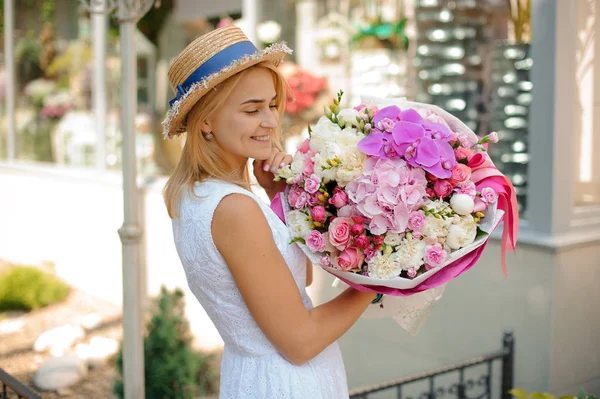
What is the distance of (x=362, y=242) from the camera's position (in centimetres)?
170

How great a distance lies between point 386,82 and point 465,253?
11.9 ft

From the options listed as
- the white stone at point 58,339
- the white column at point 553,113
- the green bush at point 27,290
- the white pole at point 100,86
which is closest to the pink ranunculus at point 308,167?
the white column at point 553,113

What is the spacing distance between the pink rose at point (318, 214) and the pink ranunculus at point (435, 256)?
26 cm

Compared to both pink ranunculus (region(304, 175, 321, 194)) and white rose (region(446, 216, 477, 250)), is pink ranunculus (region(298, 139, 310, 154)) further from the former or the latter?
white rose (region(446, 216, 477, 250))

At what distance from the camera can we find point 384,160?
172 cm

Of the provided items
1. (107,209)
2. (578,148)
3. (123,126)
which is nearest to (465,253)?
(123,126)

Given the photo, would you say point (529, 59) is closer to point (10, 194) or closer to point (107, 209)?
point (107, 209)

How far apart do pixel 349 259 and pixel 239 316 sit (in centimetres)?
36

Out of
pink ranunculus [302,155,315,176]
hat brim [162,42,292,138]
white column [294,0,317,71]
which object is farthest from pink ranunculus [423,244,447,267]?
white column [294,0,317,71]

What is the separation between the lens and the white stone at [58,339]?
5609 mm

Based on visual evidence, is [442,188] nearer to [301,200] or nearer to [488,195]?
[488,195]

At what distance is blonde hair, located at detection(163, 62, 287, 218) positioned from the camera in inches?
72.0

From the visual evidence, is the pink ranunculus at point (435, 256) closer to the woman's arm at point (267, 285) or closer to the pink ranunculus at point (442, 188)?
the pink ranunculus at point (442, 188)

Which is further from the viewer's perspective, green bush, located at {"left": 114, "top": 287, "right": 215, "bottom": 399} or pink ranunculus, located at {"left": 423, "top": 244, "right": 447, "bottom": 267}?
green bush, located at {"left": 114, "top": 287, "right": 215, "bottom": 399}
